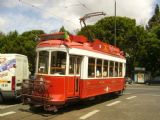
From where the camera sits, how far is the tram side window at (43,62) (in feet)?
53.7

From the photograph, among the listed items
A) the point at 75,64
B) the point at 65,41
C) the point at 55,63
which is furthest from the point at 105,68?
the point at 55,63

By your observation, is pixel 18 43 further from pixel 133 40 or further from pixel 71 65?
pixel 71 65

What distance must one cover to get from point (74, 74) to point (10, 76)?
3888 millimetres

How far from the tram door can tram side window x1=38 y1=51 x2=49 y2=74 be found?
976 millimetres

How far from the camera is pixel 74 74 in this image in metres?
16.8

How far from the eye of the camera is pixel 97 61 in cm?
1944

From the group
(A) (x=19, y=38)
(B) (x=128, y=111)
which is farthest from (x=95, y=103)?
(A) (x=19, y=38)

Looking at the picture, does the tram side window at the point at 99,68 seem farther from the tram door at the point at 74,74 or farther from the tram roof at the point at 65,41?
the tram door at the point at 74,74

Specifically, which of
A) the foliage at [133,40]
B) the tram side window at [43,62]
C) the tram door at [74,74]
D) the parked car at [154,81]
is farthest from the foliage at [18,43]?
the tram side window at [43,62]

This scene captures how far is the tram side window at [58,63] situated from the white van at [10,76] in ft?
12.1

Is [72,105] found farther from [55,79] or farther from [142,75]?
[142,75]

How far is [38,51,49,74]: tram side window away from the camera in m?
16.4

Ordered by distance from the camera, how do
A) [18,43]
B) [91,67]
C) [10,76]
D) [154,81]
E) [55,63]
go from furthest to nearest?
[18,43] → [154,81] → [10,76] → [91,67] → [55,63]

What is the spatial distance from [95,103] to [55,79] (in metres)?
5.23
